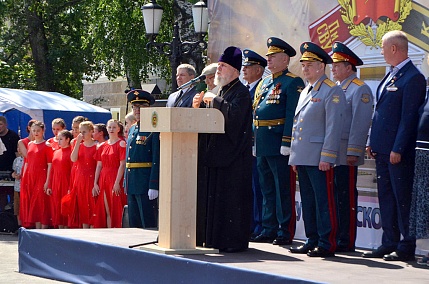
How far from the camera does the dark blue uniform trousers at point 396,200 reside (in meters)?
7.29

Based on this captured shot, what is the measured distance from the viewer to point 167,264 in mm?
7027

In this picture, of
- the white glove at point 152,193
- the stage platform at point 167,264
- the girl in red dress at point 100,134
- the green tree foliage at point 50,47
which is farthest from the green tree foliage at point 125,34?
the stage platform at point 167,264

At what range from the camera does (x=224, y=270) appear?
6547mm

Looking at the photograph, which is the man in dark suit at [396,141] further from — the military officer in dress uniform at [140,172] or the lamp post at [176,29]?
the lamp post at [176,29]

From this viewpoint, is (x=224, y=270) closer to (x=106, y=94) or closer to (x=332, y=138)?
(x=332, y=138)

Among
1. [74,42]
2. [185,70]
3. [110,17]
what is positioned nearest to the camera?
[185,70]

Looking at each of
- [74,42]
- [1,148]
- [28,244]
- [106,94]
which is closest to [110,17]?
[74,42]

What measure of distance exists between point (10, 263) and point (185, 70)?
2709 mm

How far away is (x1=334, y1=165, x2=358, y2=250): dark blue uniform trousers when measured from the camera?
7.87 meters

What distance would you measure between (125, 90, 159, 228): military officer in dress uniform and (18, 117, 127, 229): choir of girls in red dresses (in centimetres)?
170

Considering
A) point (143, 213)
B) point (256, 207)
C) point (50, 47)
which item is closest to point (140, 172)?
point (143, 213)

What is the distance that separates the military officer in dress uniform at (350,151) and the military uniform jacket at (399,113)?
0.86 feet

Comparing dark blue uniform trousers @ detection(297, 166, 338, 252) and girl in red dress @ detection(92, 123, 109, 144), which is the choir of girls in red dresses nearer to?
girl in red dress @ detection(92, 123, 109, 144)

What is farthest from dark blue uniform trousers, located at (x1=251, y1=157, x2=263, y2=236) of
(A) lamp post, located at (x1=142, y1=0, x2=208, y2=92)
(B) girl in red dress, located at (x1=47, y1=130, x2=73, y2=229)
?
(A) lamp post, located at (x1=142, y1=0, x2=208, y2=92)
